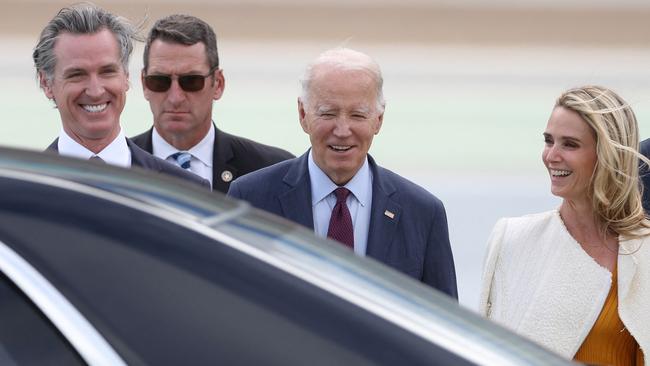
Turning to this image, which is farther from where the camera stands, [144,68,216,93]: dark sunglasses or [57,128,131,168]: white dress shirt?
[144,68,216,93]: dark sunglasses

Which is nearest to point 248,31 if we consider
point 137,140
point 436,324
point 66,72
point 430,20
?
point 430,20

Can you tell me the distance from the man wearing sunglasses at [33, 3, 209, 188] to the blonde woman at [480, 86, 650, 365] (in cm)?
84

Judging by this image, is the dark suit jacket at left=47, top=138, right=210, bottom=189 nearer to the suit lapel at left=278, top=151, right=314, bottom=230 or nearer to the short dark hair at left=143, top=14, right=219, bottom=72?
the suit lapel at left=278, top=151, right=314, bottom=230

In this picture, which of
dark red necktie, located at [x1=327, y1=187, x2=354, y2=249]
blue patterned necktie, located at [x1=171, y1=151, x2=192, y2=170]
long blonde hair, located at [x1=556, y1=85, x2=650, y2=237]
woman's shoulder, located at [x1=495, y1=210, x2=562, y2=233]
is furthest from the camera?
blue patterned necktie, located at [x1=171, y1=151, x2=192, y2=170]

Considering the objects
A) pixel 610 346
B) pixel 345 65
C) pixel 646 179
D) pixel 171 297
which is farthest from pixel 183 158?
pixel 171 297

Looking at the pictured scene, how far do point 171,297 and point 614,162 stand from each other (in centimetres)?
240

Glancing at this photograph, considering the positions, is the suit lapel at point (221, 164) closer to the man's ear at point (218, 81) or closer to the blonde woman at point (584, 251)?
the man's ear at point (218, 81)

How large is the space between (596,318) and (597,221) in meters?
0.31

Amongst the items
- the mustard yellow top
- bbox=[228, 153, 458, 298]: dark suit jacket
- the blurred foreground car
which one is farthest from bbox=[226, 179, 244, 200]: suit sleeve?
the blurred foreground car

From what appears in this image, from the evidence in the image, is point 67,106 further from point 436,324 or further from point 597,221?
point 436,324

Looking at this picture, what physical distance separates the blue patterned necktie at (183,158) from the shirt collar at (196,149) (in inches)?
0.7

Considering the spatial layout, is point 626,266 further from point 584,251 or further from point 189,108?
point 189,108

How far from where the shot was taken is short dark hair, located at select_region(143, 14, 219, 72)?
4781mm

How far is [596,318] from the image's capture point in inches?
151
